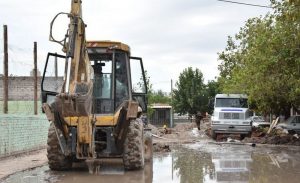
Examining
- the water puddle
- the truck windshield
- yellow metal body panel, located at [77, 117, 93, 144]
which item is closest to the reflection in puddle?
the water puddle

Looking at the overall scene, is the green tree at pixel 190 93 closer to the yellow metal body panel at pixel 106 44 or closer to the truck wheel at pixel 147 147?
the truck wheel at pixel 147 147

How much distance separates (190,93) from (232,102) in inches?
1672

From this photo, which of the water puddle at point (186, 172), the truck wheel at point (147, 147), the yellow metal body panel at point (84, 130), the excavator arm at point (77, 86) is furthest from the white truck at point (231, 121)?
the yellow metal body panel at point (84, 130)

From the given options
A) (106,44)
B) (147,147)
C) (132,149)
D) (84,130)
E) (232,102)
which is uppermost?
(106,44)

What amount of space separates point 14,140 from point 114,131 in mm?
6245

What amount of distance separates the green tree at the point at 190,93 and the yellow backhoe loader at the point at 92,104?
192 ft

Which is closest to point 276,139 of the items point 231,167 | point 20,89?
point 231,167

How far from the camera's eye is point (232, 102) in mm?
32719

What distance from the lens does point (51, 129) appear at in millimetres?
14312

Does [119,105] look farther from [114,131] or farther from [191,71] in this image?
[191,71]

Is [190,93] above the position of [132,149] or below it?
above

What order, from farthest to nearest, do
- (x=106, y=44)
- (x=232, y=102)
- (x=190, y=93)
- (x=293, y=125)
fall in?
(x=190, y=93) < (x=293, y=125) < (x=232, y=102) < (x=106, y=44)

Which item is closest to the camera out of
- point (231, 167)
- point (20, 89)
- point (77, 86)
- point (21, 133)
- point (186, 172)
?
point (77, 86)

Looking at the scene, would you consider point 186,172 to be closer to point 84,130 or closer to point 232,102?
point 84,130
